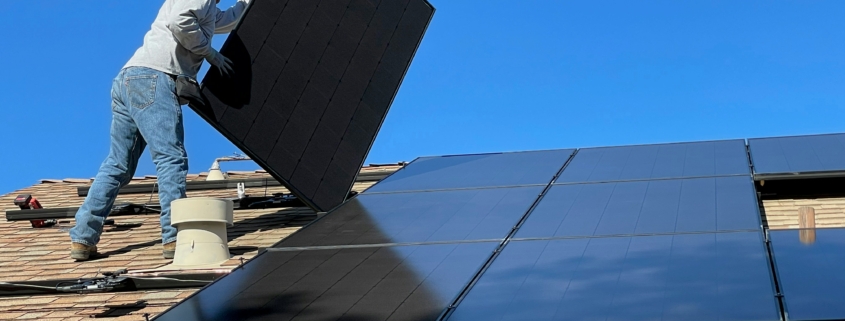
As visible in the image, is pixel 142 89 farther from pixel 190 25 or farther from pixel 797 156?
pixel 797 156

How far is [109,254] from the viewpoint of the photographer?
25.0ft

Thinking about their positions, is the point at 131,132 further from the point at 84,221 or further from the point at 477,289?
the point at 477,289

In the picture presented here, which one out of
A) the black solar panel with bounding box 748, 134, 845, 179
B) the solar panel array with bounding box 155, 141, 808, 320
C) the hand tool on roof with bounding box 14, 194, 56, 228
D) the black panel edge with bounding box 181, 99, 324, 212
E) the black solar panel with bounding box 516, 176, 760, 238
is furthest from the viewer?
the hand tool on roof with bounding box 14, 194, 56, 228

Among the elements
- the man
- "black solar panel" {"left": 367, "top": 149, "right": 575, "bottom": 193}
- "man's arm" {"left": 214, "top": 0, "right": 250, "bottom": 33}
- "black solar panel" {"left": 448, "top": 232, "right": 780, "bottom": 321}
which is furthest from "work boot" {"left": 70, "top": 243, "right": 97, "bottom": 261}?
"black solar panel" {"left": 448, "top": 232, "right": 780, "bottom": 321}

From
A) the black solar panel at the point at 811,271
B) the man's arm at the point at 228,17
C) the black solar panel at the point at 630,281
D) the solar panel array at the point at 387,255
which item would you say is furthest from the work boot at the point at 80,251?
the black solar panel at the point at 811,271

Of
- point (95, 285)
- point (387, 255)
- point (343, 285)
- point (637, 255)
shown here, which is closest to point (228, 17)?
point (95, 285)

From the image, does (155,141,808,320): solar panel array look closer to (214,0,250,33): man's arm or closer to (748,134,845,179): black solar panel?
(748,134,845,179): black solar panel

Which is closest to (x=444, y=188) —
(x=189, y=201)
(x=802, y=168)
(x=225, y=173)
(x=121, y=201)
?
(x=189, y=201)

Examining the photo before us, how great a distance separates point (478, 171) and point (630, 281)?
4.06 meters

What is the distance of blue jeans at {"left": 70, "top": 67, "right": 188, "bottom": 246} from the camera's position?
720 cm

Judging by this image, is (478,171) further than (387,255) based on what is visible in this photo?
Yes

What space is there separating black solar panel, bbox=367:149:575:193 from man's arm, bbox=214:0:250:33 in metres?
1.74

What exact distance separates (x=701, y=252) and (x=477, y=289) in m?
1.13

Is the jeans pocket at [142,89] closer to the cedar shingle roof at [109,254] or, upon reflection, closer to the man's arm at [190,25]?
the man's arm at [190,25]
